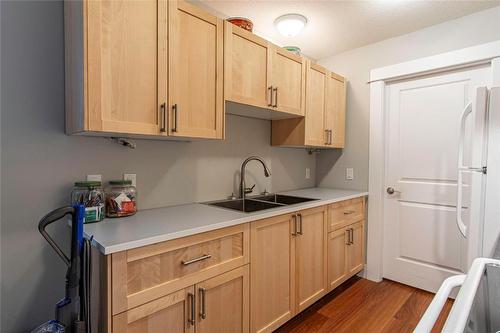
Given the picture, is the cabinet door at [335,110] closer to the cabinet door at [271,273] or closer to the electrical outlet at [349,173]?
the electrical outlet at [349,173]

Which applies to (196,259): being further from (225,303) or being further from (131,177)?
(131,177)

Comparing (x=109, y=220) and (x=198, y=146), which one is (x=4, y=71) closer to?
(x=109, y=220)

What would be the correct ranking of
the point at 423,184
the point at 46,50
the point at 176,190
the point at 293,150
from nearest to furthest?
the point at 46,50 → the point at 176,190 → the point at 423,184 → the point at 293,150

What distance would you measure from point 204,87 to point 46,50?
31.1 inches

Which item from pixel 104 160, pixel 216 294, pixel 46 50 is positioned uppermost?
pixel 46 50

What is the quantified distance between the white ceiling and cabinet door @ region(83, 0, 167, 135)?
2.68 ft

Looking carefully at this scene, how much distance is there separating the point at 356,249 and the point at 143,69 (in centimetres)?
234

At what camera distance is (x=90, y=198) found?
134 centimetres

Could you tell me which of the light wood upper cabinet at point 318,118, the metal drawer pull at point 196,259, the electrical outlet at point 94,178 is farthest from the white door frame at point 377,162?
the electrical outlet at point 94,178

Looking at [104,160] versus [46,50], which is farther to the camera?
[104,160]

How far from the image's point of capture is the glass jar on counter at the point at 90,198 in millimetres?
1315

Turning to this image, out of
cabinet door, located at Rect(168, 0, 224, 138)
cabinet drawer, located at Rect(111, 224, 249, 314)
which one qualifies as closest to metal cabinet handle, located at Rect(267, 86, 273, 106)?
cabinet door, located at Rect(168, 0, 224, 138)

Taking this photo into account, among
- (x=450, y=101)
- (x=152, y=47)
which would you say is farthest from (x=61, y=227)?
(x=450, y=101)

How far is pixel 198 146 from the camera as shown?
1935 millimetres
